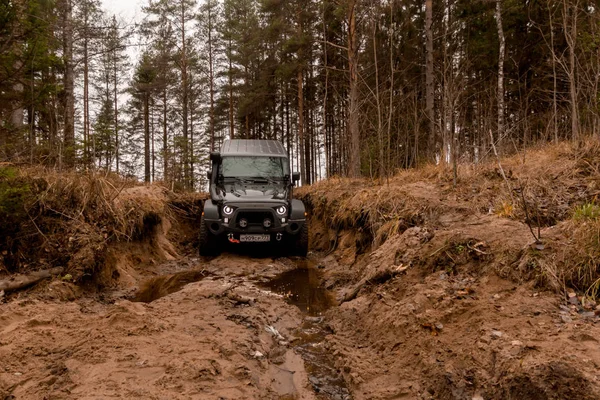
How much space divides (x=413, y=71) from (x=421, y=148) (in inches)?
201

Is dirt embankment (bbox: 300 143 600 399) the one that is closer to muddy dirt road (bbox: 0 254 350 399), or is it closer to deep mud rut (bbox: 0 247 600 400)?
deep mud rut (bbox: 0 247 600 400)

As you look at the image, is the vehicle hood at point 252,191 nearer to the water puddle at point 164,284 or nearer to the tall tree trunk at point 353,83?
the water puddle at point 164,284

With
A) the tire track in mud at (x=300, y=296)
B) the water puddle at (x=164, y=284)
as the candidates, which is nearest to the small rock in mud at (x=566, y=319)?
the tire track in mud at (x=300, y=296)

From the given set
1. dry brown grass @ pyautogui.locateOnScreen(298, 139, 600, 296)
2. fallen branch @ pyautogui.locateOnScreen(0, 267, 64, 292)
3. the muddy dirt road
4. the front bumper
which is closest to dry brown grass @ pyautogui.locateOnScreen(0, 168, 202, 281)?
fallen branch @ pyautogui.locateOnScreen(0, 267, 64, 292)

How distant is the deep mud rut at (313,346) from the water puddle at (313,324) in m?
0.02

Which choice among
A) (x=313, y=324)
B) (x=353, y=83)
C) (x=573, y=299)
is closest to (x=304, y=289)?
(x=313, y=324)

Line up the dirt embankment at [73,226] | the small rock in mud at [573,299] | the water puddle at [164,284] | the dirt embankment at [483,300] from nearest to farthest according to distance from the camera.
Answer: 1. the dirt embankment at [483,300]
2. the small rock in mud at [573,299]
3. the dirt embankment at [73,226]
4. the water puddle at [164,284]

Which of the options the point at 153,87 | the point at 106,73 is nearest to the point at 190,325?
the point at 153,87

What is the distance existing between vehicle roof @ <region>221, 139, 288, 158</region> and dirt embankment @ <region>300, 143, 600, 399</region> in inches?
155

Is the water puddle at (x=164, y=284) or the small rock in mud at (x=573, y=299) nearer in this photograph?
the small rock in mud at (x=573, y=299)

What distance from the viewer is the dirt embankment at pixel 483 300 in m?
1.88

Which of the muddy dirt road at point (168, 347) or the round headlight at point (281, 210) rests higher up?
the round headlight at point (281, 210)

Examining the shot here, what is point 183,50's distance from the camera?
18.1 metres

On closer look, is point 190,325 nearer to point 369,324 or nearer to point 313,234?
point 369,324
